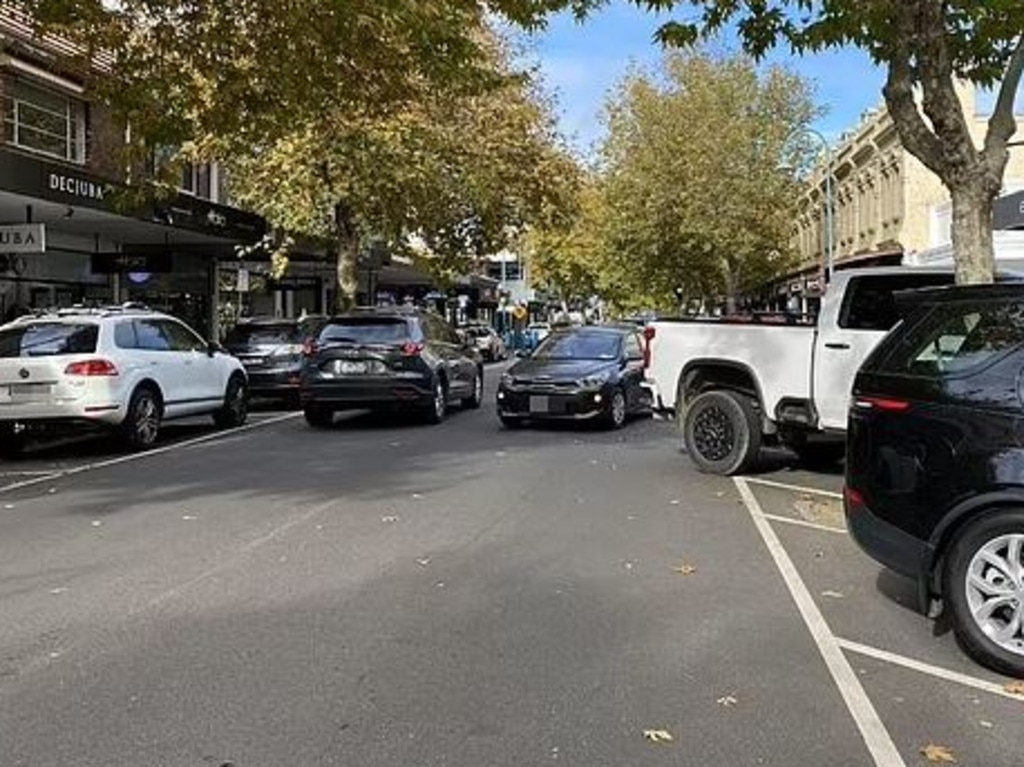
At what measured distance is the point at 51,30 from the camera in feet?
44.5

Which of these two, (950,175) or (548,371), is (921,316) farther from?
(548,371)

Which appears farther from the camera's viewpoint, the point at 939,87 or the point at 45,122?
the point at 45,122

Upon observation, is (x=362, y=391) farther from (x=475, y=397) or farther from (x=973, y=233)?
(x=973, y=233)

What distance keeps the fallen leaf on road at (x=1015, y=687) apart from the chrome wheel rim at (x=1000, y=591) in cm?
15

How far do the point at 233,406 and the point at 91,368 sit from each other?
3820mm

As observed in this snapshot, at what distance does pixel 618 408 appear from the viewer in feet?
55.7

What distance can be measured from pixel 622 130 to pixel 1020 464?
41.3 m

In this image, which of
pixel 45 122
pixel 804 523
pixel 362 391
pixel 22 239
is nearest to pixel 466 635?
pixel 804 523

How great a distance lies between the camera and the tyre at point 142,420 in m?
14.5

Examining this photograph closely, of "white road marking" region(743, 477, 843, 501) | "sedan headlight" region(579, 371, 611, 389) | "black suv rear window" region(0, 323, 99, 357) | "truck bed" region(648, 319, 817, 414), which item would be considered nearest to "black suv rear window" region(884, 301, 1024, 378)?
"white road marking" region(743, 477, 843, 501)

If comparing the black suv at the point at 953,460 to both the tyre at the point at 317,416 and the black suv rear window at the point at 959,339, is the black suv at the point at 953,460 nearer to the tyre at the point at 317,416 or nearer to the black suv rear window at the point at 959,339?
the black suv rear window at the point at 959,339

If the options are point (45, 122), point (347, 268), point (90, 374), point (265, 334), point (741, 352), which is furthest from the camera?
point (347, 268)

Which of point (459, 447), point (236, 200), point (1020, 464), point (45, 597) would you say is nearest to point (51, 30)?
point (459, 447)

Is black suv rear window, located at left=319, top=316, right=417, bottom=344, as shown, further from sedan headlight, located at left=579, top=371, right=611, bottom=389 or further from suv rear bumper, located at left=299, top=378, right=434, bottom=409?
sedan headlight, located at left=579, top=371, right=611, bottom=389
